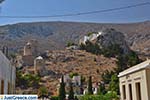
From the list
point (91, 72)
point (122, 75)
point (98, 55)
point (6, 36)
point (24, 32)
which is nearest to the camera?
point (122, 75)

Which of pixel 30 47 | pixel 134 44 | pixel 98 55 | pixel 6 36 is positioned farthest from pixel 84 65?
pixel 6 36

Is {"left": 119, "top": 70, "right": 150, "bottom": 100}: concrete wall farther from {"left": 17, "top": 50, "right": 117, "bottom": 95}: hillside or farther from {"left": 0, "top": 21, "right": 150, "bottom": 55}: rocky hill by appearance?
{"left": 0, "top": 21, "right": 150, "bottom": 55}: rocky hill

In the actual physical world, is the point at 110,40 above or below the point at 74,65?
above

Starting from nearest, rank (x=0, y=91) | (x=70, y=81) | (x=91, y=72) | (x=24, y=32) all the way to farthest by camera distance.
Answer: (x=0, y=91), (x=70, y=81), (x=91, y=72), (x=24, y=32)

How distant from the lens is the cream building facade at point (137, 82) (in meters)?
15.7

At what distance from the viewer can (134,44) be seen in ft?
486

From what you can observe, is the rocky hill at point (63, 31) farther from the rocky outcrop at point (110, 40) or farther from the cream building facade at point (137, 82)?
the cream building facade at point (137, 82)

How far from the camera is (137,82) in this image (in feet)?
57.5

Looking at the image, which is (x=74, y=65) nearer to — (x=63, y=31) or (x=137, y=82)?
(x=137, y=82)

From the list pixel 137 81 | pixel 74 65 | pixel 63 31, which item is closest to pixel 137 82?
pixel 137 81

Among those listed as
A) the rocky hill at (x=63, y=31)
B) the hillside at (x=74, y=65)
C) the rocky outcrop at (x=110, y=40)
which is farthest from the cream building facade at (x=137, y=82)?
the rocky hill at (x=63, y=31)

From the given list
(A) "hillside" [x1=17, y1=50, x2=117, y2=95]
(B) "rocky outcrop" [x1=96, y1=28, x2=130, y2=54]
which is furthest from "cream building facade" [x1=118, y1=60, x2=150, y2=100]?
(B) "rocky outcrop" [x1=96, y1=28, x2=130, y2=54]

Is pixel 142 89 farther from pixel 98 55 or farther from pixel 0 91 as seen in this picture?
pixel 98 55

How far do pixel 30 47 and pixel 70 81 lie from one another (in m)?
28.8
